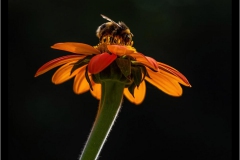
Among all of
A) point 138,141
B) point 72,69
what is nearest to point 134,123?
point 138,141

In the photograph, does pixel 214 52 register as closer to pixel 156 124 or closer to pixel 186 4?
pixel 186 4

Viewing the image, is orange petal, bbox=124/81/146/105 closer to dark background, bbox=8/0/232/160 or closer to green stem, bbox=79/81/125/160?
green stem, bbox=79/81/125/160

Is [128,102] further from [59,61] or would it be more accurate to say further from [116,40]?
[59,61]

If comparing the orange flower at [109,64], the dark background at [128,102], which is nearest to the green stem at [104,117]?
the orange flower at [109,64]

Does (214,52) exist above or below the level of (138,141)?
above

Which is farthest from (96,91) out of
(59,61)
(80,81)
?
(59,61)

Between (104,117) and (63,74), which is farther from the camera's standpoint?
(63,74)

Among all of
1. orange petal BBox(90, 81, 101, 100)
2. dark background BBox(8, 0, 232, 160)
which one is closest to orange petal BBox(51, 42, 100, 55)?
orange petal BBox(90, 81, 101, 100)
